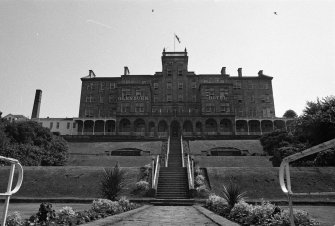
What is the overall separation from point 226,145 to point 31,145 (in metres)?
29.3

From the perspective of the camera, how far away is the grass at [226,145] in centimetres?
4450

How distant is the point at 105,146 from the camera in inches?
1896

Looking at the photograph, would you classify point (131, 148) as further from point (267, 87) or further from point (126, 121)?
point (267, 87)

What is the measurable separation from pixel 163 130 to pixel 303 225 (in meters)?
59.0

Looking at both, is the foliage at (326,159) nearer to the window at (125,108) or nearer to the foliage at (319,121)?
the foliage at (319,121)

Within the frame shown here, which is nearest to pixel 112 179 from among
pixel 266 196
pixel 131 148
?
pixel 266 196

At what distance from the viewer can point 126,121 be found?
6644 centimetres

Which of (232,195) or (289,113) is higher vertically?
(289,113)

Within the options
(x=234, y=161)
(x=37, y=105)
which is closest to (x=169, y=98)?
(x=37, y=105)

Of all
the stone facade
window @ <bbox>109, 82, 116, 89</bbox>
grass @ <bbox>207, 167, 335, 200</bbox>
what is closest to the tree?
the stone facade

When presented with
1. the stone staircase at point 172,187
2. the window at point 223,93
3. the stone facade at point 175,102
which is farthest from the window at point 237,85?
the stone staircase at point 172,187

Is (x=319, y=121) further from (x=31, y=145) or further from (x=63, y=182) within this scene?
(x=31, y=145)

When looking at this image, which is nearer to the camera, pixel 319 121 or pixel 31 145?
pixel 319 121

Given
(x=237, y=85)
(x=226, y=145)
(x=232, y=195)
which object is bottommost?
(x=232, y=195)
